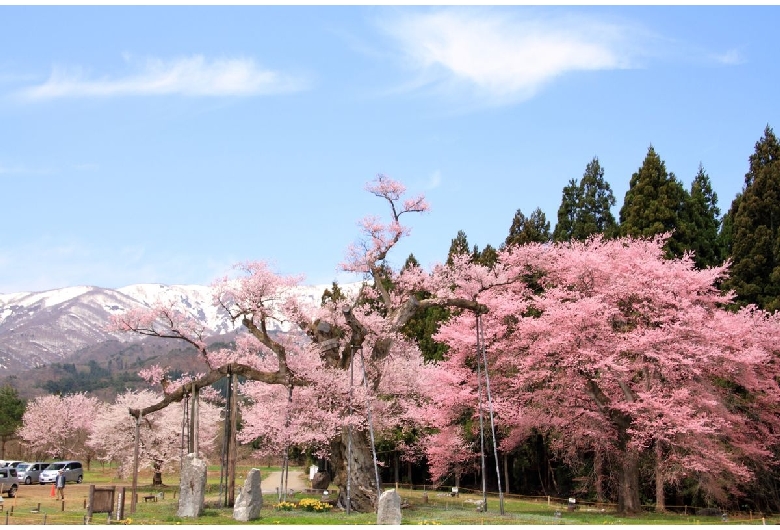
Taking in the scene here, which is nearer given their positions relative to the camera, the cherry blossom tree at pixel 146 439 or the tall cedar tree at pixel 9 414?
the cherry blossom tree at pixel 146 439

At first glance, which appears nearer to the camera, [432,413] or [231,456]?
[231,456]

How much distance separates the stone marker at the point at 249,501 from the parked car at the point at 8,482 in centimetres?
1694

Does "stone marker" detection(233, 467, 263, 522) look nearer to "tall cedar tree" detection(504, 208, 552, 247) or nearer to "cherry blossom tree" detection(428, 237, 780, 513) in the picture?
"cherry blossom tree" detection(428, 237, 780, 513)

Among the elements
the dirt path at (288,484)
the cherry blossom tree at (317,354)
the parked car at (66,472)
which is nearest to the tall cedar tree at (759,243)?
the cherry blossom tree at (317,354)

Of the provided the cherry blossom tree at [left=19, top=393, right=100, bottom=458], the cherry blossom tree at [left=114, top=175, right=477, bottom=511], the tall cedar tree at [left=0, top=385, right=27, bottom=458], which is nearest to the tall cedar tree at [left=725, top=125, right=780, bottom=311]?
the cherry blossom tree at [left=114, top=175, right=477, bottom=511]

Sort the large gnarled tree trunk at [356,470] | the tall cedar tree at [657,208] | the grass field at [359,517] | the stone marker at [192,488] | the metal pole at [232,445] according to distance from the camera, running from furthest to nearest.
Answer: the tall cedar tree at [657,208] < the large gnarled tree trunk at [356,470] < the metal pole at [232,445] < the stone marker at [192,488] < the grass field at [359,517]

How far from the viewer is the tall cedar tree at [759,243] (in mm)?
31555

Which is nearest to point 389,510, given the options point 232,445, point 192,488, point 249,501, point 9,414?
point 249,501

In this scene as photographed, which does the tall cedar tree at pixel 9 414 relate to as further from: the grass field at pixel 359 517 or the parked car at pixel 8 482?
the grass field at pixel 359 517

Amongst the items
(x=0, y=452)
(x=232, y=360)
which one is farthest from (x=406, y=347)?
(x=0, y=452)

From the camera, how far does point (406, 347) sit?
34.4 metres

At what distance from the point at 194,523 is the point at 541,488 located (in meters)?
23.9

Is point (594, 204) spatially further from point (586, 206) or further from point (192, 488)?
point (192, 488)

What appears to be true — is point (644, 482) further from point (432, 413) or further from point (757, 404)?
point (432, 413)
